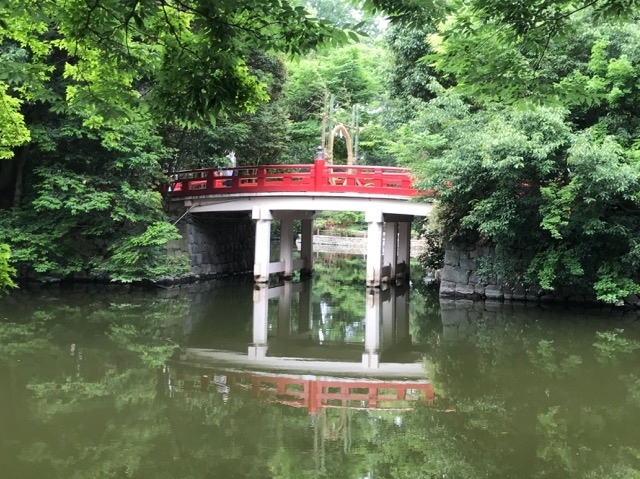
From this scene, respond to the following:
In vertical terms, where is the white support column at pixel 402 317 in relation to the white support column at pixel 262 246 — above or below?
below

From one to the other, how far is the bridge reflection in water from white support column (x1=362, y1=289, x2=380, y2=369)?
0.04 ft

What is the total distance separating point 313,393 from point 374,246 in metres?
8.69

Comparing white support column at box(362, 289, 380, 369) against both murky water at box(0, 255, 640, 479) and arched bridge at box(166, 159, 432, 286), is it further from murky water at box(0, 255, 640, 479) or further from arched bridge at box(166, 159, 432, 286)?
arched bridge at box(166, 159, 432, 286)

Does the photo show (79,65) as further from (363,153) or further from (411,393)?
(363,153)

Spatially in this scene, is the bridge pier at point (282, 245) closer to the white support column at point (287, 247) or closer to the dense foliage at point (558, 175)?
the white support column at point (287, 247)

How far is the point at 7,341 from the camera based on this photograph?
27.7ft

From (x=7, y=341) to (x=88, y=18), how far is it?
22.9ft

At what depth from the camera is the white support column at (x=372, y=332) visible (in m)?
8.47

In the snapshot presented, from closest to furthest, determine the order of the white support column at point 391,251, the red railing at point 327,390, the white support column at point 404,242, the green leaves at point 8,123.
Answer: the green leaves at point 8,123 < the red railing at point 327,390 < the white support column at point 391,251 < the white support column at point 404,242

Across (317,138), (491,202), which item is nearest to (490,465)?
(491,202)

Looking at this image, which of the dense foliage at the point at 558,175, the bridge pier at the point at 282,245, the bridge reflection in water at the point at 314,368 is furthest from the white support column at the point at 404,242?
the bridge reflection in water at the point at 314,368

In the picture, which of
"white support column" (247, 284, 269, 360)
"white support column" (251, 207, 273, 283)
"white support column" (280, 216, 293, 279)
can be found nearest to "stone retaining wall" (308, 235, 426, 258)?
"white support column" (280, 216, 293, 279)

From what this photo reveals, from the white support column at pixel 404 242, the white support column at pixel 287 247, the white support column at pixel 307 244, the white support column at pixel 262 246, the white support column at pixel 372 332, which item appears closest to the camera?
the white support column at pixel 372 332

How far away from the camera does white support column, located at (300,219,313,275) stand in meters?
19.2
